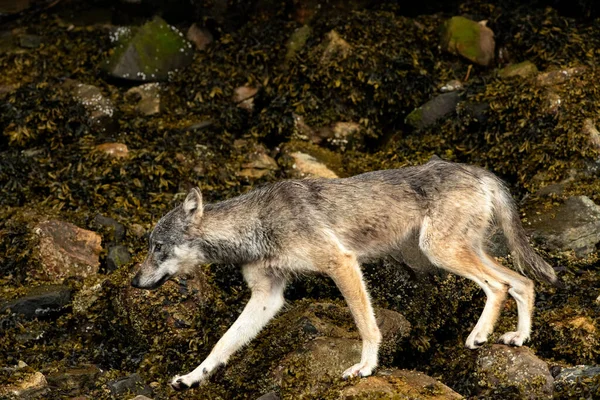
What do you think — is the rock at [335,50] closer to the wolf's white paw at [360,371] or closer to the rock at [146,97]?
the rock at [146,97]

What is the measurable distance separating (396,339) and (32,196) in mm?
5798

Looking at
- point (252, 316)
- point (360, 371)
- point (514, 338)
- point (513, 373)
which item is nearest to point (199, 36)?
point (252, 316)

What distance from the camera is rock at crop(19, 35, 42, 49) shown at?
535 inches

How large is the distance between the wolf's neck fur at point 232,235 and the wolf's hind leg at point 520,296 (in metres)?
2.18

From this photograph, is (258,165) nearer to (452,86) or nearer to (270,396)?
(452,86)

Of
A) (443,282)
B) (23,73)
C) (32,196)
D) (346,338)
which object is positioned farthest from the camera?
(23,73)

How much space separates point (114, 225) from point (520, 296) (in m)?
5.20

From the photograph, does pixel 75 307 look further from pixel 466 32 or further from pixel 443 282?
pixel 466 32

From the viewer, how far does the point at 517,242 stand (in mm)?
8000

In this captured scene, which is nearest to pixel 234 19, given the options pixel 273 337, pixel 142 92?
pixel 142 92

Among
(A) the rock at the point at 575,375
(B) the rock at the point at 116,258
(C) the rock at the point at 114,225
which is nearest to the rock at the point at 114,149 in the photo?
(C) the rock at the point at 114,225

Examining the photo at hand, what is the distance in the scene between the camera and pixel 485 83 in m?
11.8

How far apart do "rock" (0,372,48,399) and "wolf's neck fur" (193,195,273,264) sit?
1869mm

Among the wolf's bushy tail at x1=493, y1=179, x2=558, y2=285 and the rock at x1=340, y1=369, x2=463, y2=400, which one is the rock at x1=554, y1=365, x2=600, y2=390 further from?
the wolf's bushy tail at x1=493, y1=179, x2=558, y2=285
